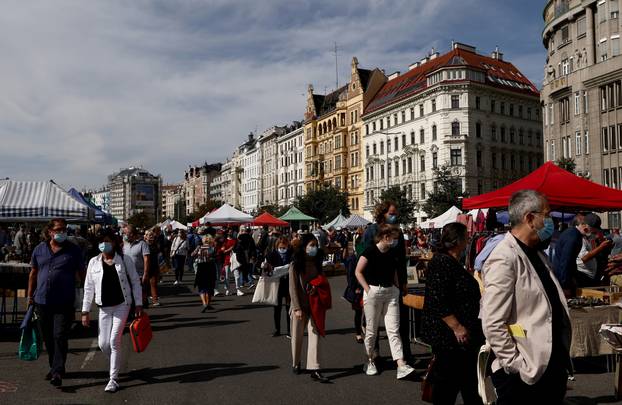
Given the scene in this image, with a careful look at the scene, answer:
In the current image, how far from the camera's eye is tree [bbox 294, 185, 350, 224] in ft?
231

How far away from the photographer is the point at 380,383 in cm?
732

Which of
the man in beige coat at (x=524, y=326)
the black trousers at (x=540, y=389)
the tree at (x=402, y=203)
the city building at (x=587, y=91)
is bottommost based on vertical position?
the black trousers at (x=540, y=389)

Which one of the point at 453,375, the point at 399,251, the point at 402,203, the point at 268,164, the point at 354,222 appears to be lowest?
the point at 453,375

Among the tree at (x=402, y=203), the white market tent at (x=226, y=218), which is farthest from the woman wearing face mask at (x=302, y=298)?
the tree at (x=402, y=203)

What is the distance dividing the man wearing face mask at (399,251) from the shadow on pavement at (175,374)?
1.75 m

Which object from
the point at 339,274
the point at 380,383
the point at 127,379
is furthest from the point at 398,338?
the point at 339,274

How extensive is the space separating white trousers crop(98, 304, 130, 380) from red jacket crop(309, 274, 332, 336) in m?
2.24

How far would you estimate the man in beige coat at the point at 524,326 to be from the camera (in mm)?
3562

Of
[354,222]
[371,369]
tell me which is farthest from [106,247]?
[354,222]

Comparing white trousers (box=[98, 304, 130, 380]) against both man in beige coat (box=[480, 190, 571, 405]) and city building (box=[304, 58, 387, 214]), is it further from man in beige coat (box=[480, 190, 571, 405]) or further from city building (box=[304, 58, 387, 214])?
city building (box=[304, 58, 387, 214])

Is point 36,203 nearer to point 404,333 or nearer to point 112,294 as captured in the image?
point 112,294

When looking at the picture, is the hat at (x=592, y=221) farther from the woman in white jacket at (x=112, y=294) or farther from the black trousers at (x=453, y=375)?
the woman in white jacket at (x=112, y=294)

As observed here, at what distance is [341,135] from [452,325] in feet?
265

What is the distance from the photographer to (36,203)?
1455 centimetres
